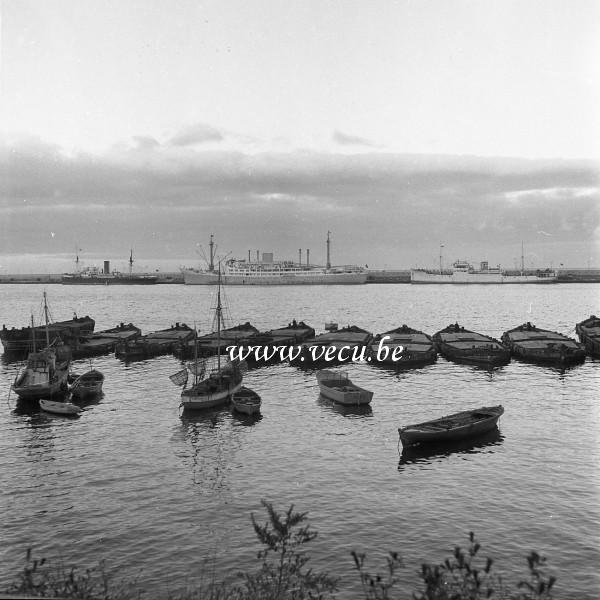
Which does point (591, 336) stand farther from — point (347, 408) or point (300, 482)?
point (300, 482)

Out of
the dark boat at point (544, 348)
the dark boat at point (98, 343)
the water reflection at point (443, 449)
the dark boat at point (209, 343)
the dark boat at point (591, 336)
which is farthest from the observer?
the dark boat at point (98, 343)

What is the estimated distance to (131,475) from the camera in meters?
36.2

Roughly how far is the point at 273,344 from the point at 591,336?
47889 mm

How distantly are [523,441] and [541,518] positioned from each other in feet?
43.6

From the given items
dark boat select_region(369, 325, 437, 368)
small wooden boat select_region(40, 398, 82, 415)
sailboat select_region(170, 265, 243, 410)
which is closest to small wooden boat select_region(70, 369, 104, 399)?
small wooden boat select_region(40, 398, 82, 415)

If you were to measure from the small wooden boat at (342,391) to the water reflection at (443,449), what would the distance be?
470 inches

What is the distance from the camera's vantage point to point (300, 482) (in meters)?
35.0

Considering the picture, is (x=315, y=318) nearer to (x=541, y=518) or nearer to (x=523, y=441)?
(x=523, y=441)

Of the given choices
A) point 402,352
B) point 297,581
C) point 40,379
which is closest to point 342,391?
point 402,352

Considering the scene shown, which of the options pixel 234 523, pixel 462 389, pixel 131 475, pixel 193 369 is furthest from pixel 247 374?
pixel 234 523

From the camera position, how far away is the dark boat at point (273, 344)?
80.8 metres

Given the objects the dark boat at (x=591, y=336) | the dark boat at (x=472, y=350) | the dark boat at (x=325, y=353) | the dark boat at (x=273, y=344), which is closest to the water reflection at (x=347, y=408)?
the dark boat at (x=325, y=353)

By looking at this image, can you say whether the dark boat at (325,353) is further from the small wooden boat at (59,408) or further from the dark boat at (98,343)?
the small wooden boat at (59,408)

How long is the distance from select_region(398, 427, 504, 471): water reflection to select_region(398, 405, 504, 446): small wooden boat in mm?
353
